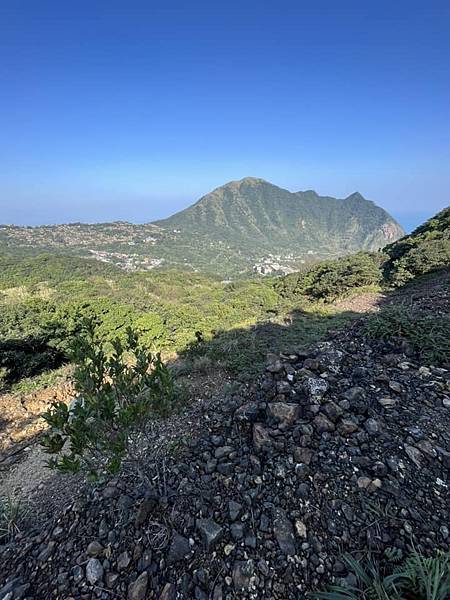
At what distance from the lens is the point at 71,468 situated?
5.64ft

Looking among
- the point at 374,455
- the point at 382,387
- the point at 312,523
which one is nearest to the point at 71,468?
the point at 312,523

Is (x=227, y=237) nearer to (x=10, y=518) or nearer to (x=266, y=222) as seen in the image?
(x=266, y=222)

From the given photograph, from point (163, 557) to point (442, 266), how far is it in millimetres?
15156

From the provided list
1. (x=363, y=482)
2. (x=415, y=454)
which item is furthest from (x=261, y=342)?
(x=363, y=482)

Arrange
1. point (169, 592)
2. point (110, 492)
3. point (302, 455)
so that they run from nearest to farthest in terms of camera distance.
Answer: point (169, 592)
point (302, 455)
point (110, 492)

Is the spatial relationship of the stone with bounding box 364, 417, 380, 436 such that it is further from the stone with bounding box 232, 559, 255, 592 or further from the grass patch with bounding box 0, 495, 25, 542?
the grass patch with bounding box 0, 495, 25, 542

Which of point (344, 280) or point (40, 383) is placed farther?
point (344, 280)

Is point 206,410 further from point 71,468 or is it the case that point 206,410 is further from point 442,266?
point 442,266

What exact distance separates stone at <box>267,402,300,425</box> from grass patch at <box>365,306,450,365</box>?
1867 millimetres

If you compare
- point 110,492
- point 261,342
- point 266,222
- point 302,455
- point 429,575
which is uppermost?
point 266,222

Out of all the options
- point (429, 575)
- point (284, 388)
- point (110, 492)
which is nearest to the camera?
point (429, 575)

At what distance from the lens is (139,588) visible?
180cm

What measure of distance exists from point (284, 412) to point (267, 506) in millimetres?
861

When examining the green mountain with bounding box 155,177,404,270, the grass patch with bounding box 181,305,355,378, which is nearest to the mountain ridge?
the green mountain with bounding box 155,177,404,270
